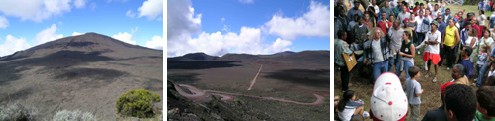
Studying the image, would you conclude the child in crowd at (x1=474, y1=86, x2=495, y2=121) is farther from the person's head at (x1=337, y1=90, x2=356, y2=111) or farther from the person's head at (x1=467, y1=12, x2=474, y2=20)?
the person's head at (x1=467, y1=12, x2=474, y2=20)

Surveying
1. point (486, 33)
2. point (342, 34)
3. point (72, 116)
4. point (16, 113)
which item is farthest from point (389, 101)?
point (16, 113)

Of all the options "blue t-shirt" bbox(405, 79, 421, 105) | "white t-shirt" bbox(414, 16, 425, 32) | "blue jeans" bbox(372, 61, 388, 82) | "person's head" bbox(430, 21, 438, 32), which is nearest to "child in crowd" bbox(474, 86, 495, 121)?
"blue t-shirt" bbox(405, 79, 421, 105)

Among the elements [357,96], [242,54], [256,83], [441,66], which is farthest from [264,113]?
[441,66]

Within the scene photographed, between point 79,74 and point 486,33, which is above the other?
point 486,33

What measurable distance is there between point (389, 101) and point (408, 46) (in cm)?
86

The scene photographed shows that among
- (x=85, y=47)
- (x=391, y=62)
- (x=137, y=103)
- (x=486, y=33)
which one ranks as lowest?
(x=137, y=103)

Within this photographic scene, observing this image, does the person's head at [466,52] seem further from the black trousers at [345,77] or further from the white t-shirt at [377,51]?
the black trousers at [345,77]

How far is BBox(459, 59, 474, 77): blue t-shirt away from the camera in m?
5.41

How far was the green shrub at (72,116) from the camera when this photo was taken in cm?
587

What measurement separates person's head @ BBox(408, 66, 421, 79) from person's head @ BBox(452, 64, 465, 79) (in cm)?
38

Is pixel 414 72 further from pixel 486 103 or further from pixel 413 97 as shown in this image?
pixel 486 103

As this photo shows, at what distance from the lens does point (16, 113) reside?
5.85 meters

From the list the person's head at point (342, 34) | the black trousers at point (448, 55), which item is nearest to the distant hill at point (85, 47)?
the person's head at point (342, 34)

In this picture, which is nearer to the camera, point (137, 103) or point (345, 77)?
point (345, 77)
